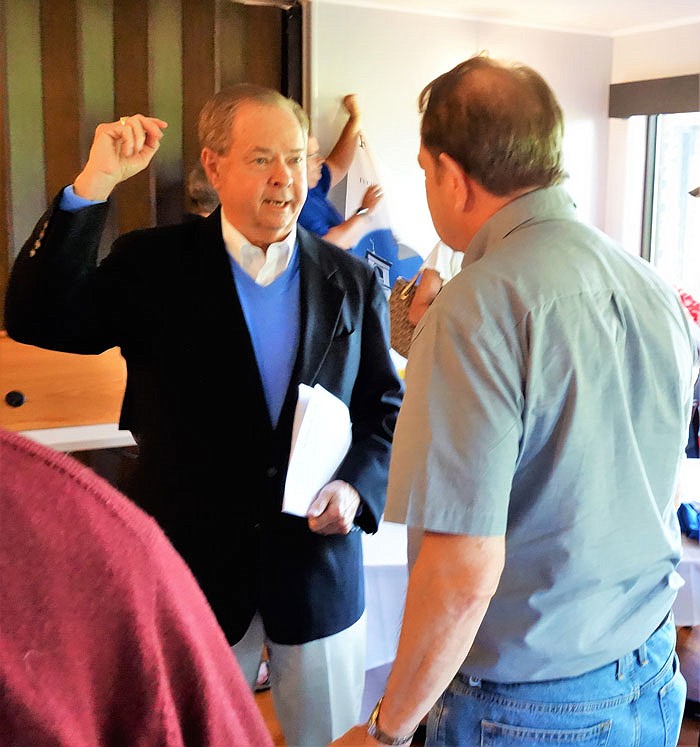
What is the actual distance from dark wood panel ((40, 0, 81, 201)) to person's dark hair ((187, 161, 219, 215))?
405 mm

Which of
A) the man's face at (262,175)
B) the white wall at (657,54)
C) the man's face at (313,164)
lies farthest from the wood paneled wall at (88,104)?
the white wall at (657,54)

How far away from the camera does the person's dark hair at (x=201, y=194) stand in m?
2.66

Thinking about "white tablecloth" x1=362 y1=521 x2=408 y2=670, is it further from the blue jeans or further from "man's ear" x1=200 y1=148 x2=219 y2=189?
"man's ear" x1=200 y1=148 x2=219 y2=189

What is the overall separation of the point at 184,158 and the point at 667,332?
2.36m

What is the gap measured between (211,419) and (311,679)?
461 millimetres

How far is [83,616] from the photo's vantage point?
37 centimetres

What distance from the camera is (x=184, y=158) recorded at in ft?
9.85

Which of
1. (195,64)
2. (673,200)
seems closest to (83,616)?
(195,64)

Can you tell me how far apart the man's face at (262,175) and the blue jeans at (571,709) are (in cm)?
79

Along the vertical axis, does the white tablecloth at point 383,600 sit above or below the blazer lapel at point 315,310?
below

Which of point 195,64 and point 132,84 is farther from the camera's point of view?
point 195,64

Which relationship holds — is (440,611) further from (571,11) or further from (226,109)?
(571,11)

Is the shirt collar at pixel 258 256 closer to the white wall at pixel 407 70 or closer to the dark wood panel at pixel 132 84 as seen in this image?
the dark wood panel at pixel 132 84

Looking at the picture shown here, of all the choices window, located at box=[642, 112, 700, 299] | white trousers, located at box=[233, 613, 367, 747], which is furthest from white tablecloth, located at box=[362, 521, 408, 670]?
window, located at box=[642, 112, 700, 299]
